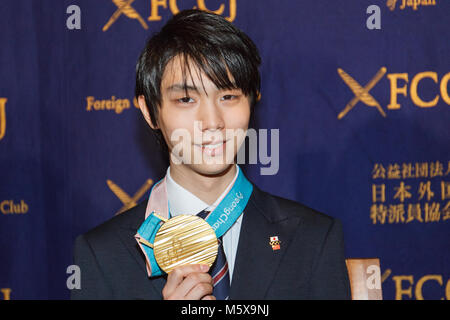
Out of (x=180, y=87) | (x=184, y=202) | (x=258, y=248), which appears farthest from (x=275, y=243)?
(x=180, y=87)

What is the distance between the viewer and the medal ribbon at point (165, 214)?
1.34 metres

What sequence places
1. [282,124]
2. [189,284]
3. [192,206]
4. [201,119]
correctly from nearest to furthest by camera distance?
[189,284] → [201,119] → [192,206] → [282,124]

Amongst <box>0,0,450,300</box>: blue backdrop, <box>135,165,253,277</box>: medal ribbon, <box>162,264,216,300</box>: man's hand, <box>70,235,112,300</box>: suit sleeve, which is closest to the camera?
<box>162,264,216,300</box>: man's hand

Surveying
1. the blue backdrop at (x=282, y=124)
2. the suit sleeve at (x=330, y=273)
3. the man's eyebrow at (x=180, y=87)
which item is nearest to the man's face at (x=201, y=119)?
the man's eyebrow at (x=180, y=87)

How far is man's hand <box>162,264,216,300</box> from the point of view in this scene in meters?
1.21

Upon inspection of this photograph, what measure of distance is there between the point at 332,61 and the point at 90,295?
1.43 metres

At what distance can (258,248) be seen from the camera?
4.78 feet

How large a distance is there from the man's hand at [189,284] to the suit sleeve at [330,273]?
0.37 m

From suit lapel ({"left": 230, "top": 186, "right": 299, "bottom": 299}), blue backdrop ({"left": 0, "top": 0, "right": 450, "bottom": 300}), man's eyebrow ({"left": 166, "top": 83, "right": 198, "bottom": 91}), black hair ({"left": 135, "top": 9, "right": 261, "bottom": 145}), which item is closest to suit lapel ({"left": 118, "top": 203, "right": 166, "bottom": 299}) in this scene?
suit lapel ({"left": 230, "top": 186, "right": 299, "bottom": 299})

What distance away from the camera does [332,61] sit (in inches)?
86.0

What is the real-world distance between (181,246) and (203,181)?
0.83 ft

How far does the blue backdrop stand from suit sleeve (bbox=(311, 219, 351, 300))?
702mm

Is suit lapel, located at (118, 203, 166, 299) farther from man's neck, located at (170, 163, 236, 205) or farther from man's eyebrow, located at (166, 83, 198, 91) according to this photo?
man's eyebrow, located at (166, 83, 198, 91)

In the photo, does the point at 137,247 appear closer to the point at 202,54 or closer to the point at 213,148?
the point at 213,148
